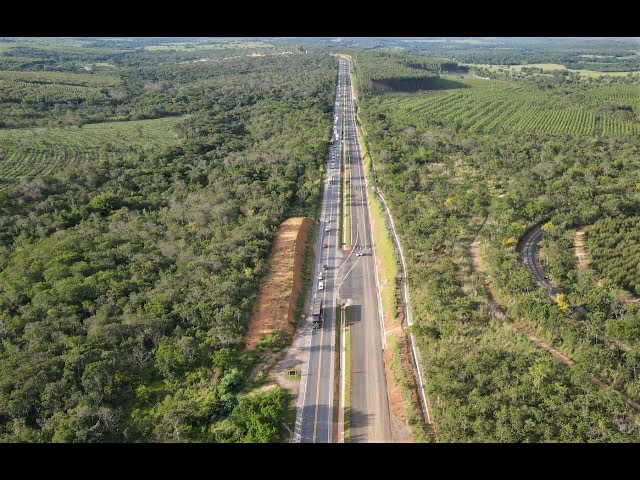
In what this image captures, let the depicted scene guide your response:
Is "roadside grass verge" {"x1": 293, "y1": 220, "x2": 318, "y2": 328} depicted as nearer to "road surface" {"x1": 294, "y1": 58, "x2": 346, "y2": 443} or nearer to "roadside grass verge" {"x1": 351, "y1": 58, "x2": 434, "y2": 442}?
"road surface" {"x1": 294, "y1": 58, "x2": 346, "y2": 443}

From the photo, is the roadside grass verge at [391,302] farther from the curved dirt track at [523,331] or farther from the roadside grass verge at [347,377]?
the curved dirt track at [523,331]

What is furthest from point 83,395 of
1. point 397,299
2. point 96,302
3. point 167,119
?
point 167,119

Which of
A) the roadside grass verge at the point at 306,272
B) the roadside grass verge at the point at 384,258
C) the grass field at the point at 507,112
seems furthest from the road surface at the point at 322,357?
the grass field at the point at 507,112

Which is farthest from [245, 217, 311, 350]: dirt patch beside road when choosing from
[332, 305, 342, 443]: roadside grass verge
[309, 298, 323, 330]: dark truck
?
[332, 305, 342, 443]: roadside grass verge

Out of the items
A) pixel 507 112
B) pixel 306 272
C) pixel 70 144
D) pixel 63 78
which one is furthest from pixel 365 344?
pixel 63 78

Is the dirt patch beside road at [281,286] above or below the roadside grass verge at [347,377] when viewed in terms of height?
above

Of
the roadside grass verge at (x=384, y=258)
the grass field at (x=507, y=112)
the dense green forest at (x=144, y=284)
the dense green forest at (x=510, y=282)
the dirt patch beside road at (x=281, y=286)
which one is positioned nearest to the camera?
the dense green forest at (x=510, y=282)

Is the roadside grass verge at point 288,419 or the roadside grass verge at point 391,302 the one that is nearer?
the roadside grass verge at point 288,419

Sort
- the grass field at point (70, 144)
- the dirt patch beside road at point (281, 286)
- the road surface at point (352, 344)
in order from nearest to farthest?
the road surface at point (352, 344) → the dirt patch beside road at point (281, 286) → the grass field at point (70, 144)
